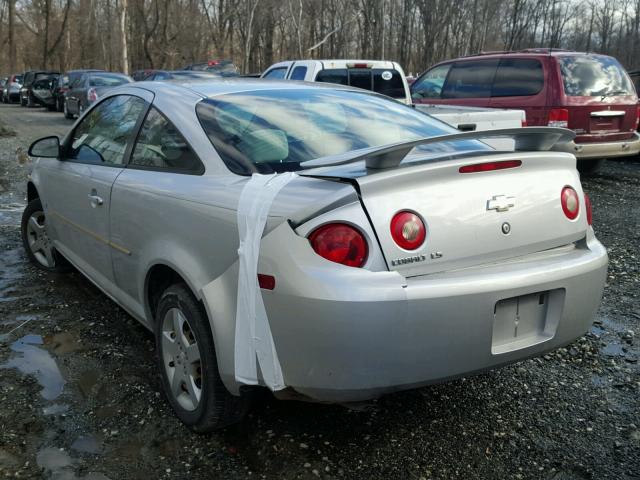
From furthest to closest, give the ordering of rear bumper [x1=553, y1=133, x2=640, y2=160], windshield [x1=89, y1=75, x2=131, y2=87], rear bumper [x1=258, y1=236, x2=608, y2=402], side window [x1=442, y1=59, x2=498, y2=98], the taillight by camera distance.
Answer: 1. windshield [x1=89, y1=75, x2=131, y2=87]
2. side window [x1=442, y1=59, x2=498, y2=98]
3. rear bumper [x1=553, y1=133, x2=640, y2=160]
4. the taillight
5. rear bumper [x1=258, y1=236, x2=608, y2=402]

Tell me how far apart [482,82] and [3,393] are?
8825 mm

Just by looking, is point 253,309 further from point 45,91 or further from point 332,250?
point 45,91

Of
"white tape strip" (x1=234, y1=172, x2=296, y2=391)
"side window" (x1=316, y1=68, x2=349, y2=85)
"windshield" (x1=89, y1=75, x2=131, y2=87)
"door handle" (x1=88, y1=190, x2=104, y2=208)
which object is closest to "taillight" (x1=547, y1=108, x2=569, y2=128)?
"side window" (x1=316, y1=68, x2=349, y2=85)

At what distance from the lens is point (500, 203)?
2.48 metres

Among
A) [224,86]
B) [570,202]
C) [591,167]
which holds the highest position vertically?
[224,86]

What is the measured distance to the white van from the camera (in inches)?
383

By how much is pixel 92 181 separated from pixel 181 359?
54.8 inches

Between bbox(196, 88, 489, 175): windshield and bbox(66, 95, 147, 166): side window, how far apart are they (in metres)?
0.67

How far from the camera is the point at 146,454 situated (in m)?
2.70

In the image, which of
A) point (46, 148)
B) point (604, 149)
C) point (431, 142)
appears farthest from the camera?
point (604, 149)

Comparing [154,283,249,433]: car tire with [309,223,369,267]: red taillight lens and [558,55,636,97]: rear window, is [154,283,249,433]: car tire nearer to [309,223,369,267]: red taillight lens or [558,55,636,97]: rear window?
[309,223,369,267]: red taillight lens

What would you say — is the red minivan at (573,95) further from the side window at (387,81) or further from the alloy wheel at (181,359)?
the alloy wheel at (181,359)

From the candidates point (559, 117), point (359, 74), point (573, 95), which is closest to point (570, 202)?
point (559, 117)

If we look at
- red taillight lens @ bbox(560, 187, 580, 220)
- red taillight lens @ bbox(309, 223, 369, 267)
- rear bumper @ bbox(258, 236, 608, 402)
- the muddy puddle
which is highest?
red taillight lens @ bbox(560, 187, 580, 220)
